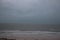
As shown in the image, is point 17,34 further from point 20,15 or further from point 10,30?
point 20,15

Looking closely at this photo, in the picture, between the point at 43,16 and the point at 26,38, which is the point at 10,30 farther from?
the point at 43,16

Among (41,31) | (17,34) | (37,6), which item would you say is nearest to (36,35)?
(41,31)

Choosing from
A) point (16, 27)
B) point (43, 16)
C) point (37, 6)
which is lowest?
point (16, 27)

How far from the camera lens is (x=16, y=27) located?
789 mm

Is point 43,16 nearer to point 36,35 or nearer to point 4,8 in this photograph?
point 36,35

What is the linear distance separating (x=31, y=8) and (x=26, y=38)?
30cm

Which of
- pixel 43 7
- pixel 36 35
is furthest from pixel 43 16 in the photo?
pixel 36 35

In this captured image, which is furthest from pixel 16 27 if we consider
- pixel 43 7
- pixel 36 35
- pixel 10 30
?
pixel 43 7

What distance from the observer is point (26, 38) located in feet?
2.39

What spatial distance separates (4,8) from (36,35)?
1.39ft

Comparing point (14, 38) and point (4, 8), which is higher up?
point (4, 8)

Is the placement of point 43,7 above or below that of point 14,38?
above

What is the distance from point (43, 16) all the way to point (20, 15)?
0.77ft

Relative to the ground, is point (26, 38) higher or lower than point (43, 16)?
lower
